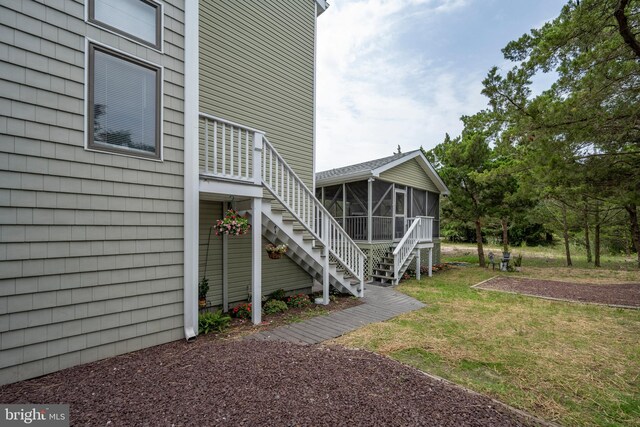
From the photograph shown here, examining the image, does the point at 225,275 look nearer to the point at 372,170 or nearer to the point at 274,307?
the point at 274,307

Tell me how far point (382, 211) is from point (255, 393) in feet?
28.0

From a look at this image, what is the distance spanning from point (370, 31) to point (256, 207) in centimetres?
873

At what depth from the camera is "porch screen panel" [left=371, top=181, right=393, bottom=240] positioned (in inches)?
394

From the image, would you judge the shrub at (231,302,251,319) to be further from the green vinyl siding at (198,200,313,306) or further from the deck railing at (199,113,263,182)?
the deck railing at (199,113,263,182)

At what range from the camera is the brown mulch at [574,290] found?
6969 mm

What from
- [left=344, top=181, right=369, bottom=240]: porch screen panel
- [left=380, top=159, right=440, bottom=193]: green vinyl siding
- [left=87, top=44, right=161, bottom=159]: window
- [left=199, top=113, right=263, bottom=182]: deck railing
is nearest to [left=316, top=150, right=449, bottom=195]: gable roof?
[left=380, top=159, right=440, bottom=193]: green vinyl siding

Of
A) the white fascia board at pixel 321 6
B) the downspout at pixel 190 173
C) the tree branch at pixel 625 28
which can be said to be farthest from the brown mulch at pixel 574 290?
the white fascia board at pixel 321 6

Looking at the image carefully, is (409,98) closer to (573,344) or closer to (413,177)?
(413,177)

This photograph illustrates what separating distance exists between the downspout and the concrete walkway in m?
0.98

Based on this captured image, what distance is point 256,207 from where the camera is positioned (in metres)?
5.00

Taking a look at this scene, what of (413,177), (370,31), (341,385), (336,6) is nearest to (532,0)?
(370,31)

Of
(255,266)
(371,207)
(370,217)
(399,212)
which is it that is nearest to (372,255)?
(370,217)

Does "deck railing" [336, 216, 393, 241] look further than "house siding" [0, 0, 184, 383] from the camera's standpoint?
Yes

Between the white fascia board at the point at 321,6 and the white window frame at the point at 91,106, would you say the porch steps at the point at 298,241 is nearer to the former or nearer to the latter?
the white window frame at the point at 91,106
